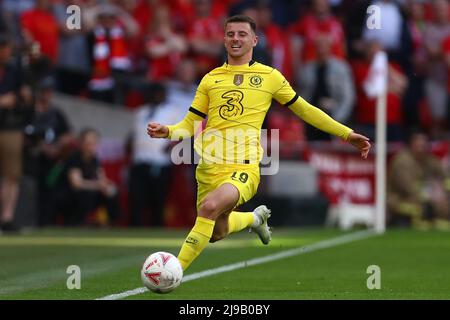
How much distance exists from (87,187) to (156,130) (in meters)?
11.2

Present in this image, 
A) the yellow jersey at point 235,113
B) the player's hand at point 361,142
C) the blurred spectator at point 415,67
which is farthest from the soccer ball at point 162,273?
the blurred spectator at point 415,67

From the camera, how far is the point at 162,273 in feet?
30.5

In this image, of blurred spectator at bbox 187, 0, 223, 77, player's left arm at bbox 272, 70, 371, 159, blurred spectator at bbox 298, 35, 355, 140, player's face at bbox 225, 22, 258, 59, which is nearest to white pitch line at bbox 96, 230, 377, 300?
player's left arm at bbox 272, 70, 371, 159

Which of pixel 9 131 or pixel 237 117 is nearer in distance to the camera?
pixel 237 117

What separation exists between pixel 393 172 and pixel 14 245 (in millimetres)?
7882

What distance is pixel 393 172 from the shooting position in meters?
21.7

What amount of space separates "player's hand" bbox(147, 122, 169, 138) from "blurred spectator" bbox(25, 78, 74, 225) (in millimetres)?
10537

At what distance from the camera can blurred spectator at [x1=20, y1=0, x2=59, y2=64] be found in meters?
21.0

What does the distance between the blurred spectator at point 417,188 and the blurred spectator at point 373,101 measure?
1.85 feet

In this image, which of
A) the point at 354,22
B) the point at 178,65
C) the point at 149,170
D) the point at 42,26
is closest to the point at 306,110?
the point at 149,170

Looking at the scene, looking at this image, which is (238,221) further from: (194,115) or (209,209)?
(209,209)

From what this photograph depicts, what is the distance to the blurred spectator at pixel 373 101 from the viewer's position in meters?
22.3

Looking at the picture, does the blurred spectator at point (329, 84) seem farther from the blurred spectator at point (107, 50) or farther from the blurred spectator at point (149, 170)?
the blurred spectator at point (107, 50)
